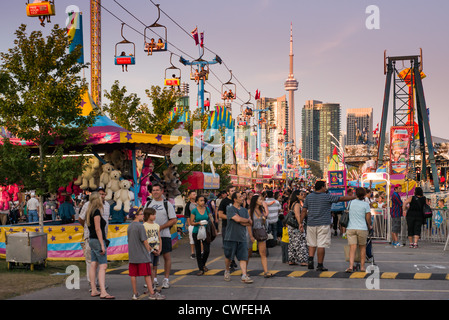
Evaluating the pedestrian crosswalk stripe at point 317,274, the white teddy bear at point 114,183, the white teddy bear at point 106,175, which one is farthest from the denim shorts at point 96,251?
the white teddy bear at point 106,175

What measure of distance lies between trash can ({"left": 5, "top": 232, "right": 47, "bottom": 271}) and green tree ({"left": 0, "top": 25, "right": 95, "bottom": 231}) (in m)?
1.44

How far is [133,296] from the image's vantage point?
30.1 ft

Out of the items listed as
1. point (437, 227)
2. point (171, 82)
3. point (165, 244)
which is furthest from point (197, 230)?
point (171, 82)

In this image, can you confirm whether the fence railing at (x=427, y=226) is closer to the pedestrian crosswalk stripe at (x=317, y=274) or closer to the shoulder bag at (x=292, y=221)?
the shoulder bag at (x=292, y=221)

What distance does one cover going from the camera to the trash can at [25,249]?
1245 cm

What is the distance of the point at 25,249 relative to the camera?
12477 mm

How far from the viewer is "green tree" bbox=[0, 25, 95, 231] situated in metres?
13.9

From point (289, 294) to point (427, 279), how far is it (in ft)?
10.5

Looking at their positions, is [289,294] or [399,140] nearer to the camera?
[289,294]

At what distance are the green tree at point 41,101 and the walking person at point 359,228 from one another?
670 centimetres

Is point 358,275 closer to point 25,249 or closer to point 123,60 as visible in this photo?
point 25,249

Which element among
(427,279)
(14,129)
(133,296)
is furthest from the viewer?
(14,129)
